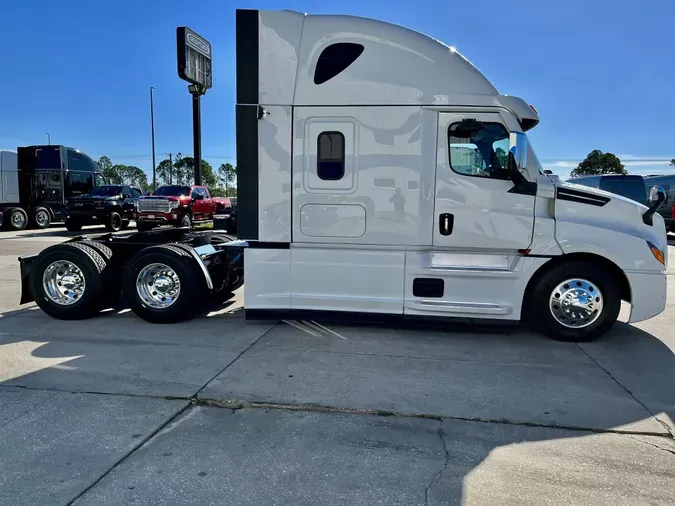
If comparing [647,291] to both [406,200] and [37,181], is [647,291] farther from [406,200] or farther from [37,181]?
[37,181]

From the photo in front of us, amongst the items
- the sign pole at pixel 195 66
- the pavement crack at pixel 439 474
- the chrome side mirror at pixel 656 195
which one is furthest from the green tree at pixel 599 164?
the pavement crack at pixel 439 474

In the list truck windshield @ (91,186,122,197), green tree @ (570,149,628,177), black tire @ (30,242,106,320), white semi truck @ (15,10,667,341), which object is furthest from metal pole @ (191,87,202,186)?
green tree @ (570,149,628,177)

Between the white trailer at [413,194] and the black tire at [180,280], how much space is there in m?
1.07

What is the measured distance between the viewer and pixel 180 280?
6.30 meters

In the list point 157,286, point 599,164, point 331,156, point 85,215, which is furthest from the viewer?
point 599,164

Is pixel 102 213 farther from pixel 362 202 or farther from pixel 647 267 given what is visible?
pixel 647 267

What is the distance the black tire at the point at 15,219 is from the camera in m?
21.5

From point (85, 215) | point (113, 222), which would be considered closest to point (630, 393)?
point (113, 222)

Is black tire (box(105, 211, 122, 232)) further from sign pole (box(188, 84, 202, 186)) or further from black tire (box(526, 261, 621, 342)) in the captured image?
black tire (box(526, 261, 621, 342))

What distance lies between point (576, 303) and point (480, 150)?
2047 millimetres

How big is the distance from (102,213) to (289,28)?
18241 millimetres

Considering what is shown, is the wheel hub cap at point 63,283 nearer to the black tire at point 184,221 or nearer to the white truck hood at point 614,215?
the white truck hood at point 614,215

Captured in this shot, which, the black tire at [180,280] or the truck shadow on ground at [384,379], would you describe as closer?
the truck shadow on ground at [384,379]

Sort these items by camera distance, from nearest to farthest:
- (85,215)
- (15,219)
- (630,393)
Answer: (630,393) < (85,215) < (15,219)
